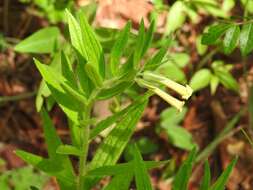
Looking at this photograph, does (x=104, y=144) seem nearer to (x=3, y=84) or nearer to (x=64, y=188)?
(x=64, y=188)

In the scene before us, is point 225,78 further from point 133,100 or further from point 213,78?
point 133,100

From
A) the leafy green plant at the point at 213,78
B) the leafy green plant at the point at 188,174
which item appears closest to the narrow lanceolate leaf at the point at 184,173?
the leafy green plant at the point at 188,174

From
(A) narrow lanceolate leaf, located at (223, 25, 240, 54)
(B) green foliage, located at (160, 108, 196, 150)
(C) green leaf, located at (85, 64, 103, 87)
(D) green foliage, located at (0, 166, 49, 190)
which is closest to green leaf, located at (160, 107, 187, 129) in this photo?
(B) green foliage, located at (160, 108, 196, 150)

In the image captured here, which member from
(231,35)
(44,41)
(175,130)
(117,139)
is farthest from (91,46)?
(175,130)

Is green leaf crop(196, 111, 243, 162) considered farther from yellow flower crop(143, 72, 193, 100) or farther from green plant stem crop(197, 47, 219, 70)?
yellow flower crop(143, 72, 193, 100)

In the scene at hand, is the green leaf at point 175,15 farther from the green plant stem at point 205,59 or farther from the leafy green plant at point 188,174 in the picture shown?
the leafy green plant at point 188,174
